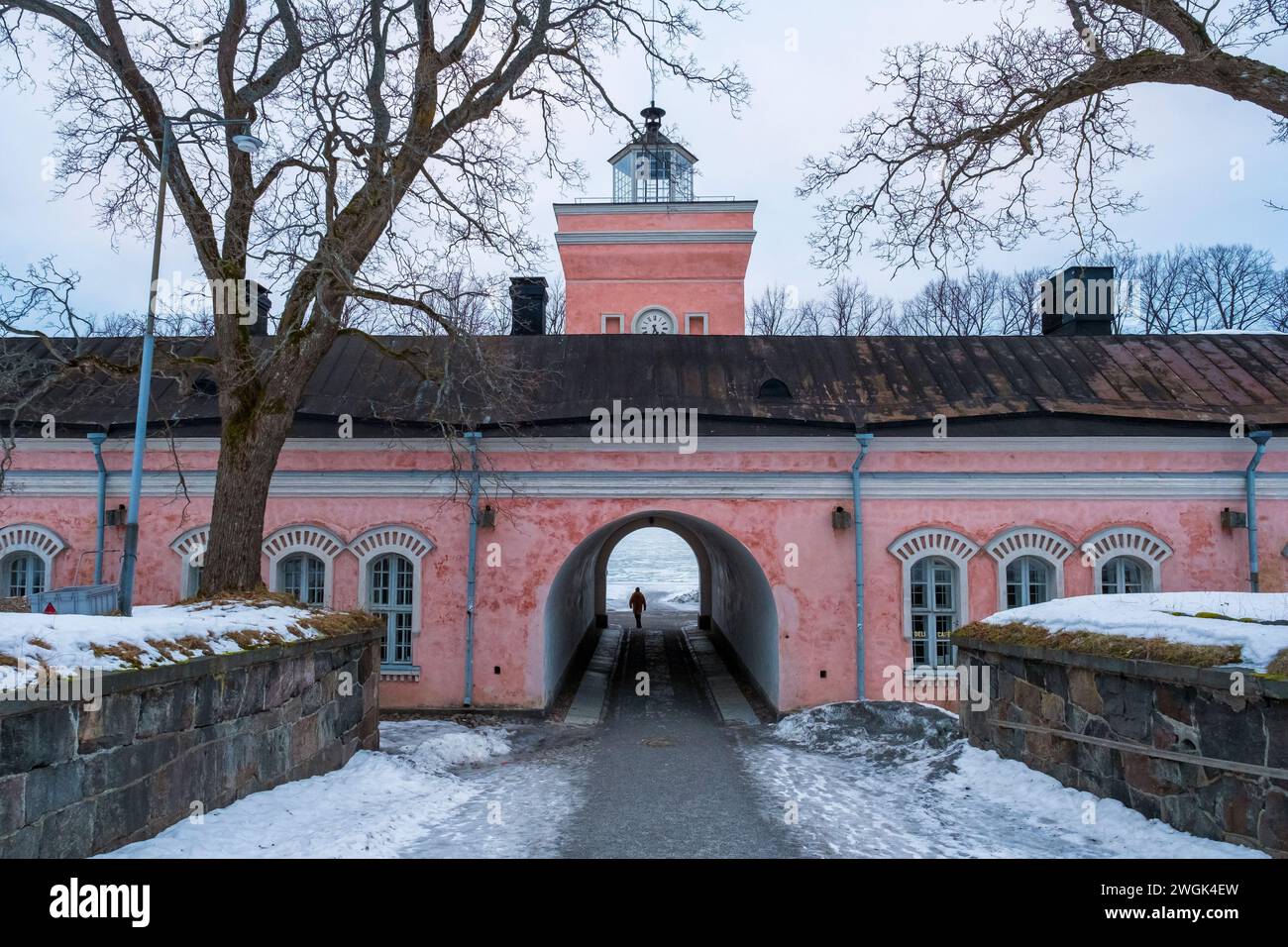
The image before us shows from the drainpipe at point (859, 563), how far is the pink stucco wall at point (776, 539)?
0.13 m

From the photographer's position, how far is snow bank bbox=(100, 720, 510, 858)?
5648 millimetres

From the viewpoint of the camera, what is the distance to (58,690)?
464 centimetres

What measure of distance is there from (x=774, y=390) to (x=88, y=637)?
11998 millimetres

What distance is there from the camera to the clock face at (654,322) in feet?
79.5

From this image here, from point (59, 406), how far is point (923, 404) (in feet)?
49.1

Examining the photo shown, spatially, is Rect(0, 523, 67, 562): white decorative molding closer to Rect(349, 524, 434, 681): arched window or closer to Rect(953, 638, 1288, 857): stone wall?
Rect(349, 524, 434, 681): arched window

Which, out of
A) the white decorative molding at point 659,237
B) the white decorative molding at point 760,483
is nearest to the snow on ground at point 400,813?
the white decorative molding at point 760,483

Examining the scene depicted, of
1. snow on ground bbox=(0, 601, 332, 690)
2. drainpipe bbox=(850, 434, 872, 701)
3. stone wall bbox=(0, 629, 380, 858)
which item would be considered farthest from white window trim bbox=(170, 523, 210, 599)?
drainpipe bbox=(850, 434, 872, 701)

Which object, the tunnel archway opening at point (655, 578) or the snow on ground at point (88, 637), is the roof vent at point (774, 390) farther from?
the tunnel archway opening at point (655, 578)

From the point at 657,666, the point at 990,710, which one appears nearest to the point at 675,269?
the point at 657,666

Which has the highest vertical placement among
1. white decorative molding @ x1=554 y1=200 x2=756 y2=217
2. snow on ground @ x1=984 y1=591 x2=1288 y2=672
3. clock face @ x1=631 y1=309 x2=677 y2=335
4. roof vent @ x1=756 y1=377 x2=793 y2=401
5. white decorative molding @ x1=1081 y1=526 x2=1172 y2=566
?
white decorative molding @ x1=554 y1=200 x2=756 y2=217

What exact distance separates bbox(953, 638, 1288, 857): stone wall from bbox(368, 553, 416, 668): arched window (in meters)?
9.53

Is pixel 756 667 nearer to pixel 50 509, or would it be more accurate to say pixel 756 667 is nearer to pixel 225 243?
pixel 225 243
